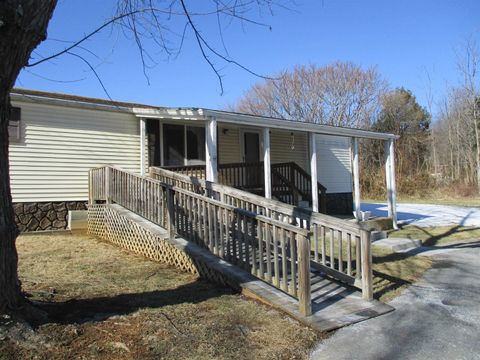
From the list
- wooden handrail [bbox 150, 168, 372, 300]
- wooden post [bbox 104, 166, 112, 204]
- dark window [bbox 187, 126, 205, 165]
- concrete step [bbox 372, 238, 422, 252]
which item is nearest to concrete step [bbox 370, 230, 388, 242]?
concrete step [bbox 372, 238, 422, 252]

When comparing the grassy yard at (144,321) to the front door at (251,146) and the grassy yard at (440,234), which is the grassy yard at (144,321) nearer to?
the grassy yard at (440,234)

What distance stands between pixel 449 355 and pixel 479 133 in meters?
31.3

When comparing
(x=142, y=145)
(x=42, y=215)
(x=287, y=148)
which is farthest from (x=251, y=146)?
(x=42, y=215)

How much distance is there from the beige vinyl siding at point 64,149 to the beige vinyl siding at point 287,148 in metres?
6.11

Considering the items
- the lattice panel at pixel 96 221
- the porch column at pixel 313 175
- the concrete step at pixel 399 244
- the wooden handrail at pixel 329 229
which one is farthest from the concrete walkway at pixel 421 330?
the lattice panel at pixel 96 221

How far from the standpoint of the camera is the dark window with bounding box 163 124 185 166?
12.1 m

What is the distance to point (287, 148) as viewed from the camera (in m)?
16.4

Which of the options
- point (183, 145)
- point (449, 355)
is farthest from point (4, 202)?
point (183, 145)

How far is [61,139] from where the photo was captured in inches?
401

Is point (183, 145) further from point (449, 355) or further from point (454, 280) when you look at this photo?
point (449, 355)

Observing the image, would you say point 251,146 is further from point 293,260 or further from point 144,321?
point 144,321

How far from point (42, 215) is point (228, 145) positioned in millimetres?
6270

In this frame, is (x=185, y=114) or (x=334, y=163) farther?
(x=334, y=163)

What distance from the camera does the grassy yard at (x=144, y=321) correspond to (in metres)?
3.40
